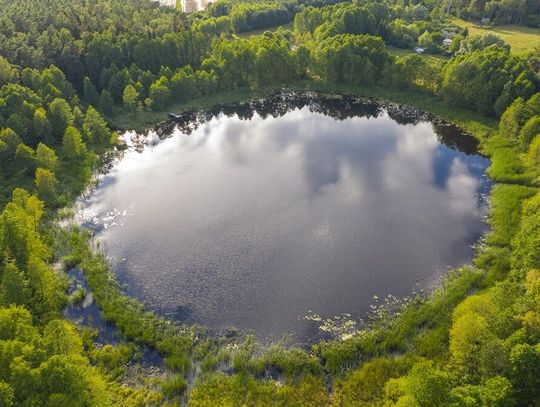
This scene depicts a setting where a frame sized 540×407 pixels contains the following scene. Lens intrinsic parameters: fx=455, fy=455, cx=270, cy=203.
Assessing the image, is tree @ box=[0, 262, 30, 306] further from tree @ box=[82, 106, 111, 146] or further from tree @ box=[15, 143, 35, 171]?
tree @ box=[82, 106, 111, 146]

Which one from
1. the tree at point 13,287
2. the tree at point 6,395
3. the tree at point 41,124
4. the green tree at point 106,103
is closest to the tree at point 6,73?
the tree at point 41,124

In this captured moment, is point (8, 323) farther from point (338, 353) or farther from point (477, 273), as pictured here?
point (477, 273)

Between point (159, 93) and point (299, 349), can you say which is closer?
point (299, 349)

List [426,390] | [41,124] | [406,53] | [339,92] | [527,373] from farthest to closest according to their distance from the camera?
[406,53], [339,92], [41,124], [527,373], [426,390]

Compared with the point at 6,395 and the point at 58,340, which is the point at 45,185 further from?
the point at 6,395

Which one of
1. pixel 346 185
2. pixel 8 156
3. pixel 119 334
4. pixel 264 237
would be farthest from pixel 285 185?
pixel 8 156

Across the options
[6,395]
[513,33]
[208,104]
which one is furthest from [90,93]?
[513,33]
